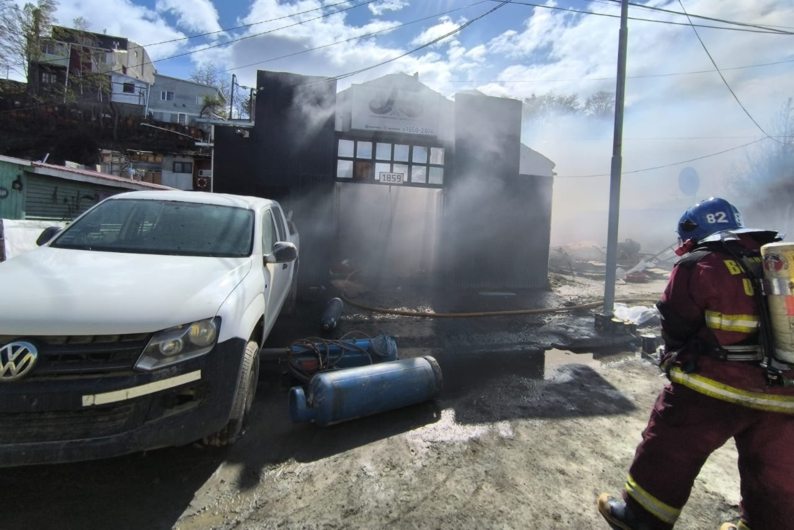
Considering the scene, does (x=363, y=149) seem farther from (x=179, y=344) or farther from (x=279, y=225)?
(x=179, y=344)

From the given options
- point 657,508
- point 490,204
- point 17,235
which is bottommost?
point 657,508

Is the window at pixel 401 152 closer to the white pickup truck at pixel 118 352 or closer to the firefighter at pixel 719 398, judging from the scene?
the white pickup truck at pixel 118 352

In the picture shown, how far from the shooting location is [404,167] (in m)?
10.1

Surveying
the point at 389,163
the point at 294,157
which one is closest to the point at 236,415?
the point at 294,157

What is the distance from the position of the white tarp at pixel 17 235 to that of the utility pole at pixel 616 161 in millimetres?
8575

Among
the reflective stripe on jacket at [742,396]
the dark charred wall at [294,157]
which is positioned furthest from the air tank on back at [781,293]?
the dark charred wall at [294,157]

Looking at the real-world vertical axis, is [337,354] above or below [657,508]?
above

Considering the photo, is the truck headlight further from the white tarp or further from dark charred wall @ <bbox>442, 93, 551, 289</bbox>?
dark charred wall @ <bbox>442, 93, 551, 289</bbox>

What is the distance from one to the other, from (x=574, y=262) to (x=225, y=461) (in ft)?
58.7

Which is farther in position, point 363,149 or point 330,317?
point 363,149

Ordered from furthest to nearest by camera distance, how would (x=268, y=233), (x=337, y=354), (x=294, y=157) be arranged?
(x=294, y=157), (x=268, y=233), (x=337, y=354)

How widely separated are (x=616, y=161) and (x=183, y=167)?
91.0 feet

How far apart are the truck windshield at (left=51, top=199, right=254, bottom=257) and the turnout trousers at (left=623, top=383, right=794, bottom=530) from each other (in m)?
3.16

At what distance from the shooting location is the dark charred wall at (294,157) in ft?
29.9
